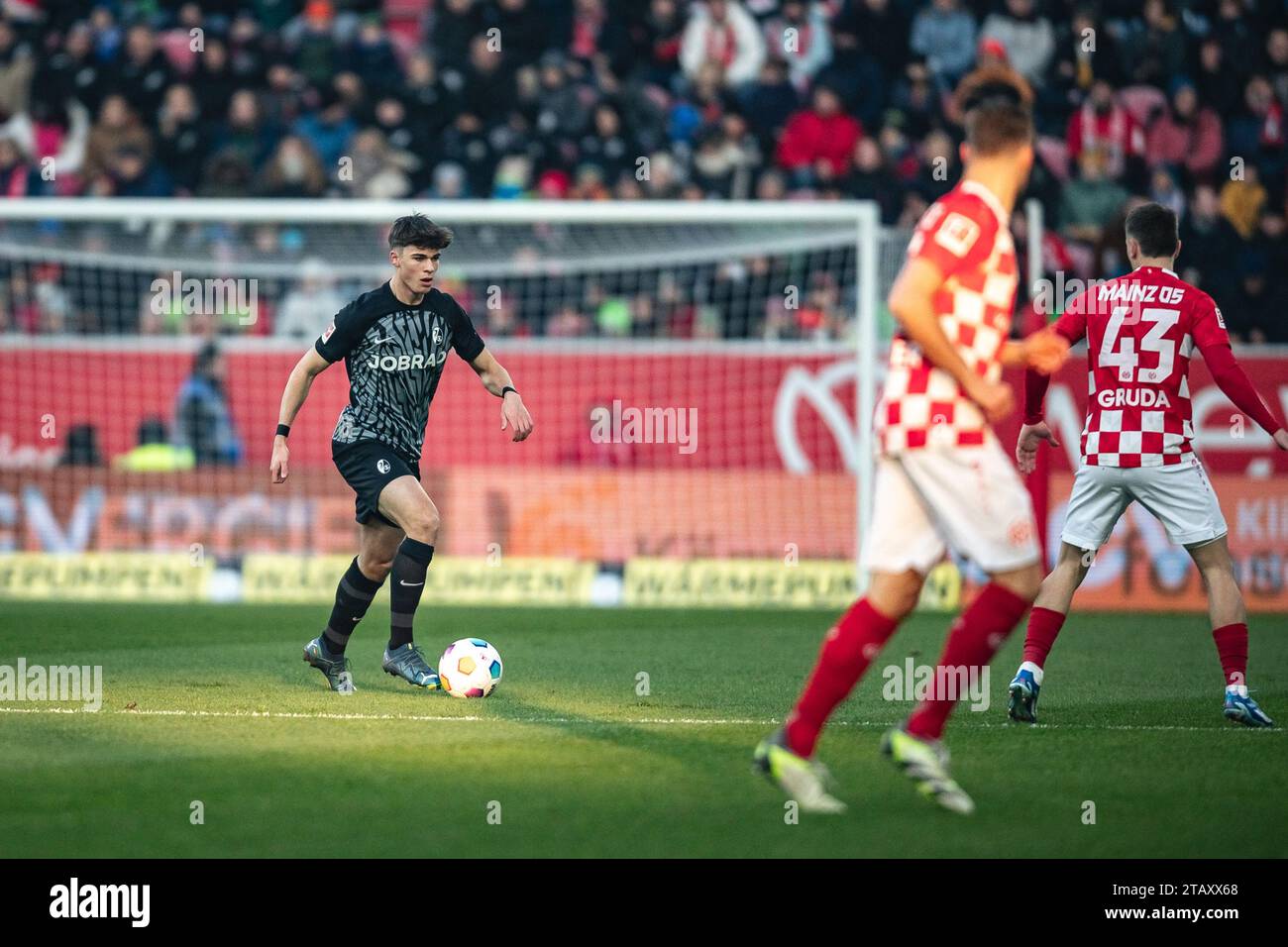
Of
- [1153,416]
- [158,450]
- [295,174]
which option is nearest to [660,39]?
[295,174]

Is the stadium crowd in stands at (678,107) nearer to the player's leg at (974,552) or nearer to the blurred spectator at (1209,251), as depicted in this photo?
the blurred spectator at (1209,251)

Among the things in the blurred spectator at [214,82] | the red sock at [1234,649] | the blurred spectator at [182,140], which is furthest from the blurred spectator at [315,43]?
the red sock at [1234,649]

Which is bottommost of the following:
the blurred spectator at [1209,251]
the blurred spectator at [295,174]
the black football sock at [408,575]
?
the black football sock at [408,575]

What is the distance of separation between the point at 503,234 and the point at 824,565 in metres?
5.01

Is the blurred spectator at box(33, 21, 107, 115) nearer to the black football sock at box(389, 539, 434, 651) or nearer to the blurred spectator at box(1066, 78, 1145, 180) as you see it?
the blurred spectator at box(1066, 78, 1145, 180)

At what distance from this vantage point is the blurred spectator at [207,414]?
48.6ft

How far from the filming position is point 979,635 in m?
5.58

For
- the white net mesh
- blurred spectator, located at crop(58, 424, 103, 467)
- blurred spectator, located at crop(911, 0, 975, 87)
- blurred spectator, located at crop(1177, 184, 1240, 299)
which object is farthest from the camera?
blurred spectator, located at crop(911, 0, 975, 87)

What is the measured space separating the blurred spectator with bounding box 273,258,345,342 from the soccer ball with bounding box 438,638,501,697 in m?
7.72

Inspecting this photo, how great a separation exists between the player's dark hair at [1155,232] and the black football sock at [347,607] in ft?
12.2

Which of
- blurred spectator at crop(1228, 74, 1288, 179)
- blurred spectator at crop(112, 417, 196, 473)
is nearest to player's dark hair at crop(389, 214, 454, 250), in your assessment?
blurred spectator at crop(112, 417, 196, 473)

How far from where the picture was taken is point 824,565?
13.8 metres

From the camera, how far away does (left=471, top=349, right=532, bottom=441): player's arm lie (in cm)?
828
